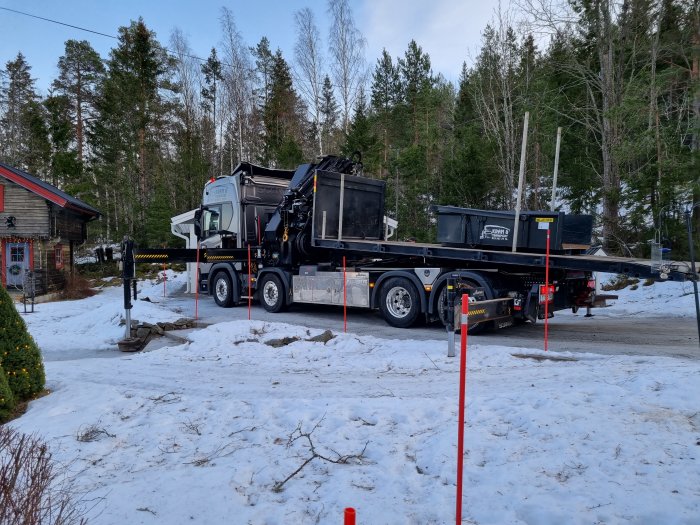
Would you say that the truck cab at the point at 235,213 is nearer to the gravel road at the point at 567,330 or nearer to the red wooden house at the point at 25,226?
the gravel road at the point at 567,330

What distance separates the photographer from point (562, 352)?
7.50 metres

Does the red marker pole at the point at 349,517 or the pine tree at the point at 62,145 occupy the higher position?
the pine tree at the point at 62,145

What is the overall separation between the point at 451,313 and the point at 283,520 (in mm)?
5039

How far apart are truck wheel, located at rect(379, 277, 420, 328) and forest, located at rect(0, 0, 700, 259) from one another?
477 cm

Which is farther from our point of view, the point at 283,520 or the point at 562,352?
the point at 562,352

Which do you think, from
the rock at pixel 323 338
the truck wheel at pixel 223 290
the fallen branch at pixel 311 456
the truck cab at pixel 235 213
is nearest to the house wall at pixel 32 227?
the truck cab at pixel 235 213

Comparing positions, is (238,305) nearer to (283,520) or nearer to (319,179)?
(319,179)

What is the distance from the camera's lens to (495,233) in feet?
30.4

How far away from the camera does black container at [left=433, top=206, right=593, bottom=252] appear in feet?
28.6

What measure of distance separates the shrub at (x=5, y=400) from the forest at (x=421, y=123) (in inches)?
396

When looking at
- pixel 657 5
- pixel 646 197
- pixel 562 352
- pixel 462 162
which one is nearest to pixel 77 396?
pixel 562 352

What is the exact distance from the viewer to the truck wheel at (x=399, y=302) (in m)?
10.3

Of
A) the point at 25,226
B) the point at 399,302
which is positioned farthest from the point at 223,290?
the point at 25,226

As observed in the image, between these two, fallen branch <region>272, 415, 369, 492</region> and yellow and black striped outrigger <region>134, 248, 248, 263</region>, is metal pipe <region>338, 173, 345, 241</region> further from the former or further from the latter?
fallen branch <region>272, 415, 369, 492</region>
